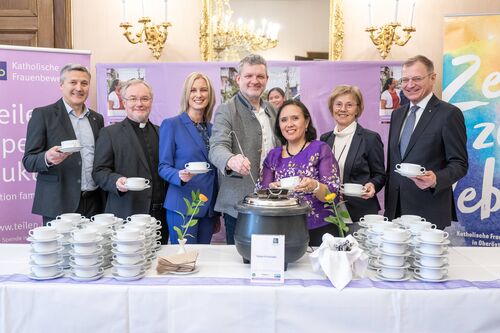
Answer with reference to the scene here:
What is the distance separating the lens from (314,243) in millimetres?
2148

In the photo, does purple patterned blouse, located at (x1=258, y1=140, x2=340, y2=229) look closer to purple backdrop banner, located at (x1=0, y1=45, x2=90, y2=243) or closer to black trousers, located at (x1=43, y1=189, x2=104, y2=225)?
black trousers, located at (x1=43, y1=189, x2=104, y2=225)

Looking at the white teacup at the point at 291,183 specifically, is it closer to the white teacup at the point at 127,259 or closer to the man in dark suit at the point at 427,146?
the white teacup at the point at 127,259

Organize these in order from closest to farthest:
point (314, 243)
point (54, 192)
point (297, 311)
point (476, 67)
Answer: point (297, 311), point (314, 243), point (54, 192), point (476, 67)

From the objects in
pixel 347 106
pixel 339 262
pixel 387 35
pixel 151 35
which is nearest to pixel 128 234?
pixel 339 262

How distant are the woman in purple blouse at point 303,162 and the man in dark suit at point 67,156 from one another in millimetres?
1105

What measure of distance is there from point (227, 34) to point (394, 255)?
9.49 ft

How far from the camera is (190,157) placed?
7.98ft

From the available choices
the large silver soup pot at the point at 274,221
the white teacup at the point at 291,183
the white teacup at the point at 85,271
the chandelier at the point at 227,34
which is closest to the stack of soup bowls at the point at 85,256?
the white teacup at the point at 85,271

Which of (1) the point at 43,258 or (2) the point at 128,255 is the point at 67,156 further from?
(2) the point at 128,255

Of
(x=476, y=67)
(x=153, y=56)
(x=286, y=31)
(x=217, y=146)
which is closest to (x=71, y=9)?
(x=153, y=56)

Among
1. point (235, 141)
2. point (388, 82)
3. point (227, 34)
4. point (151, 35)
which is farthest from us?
point (227, 34)

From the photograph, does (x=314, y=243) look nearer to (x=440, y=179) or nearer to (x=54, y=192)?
(x=440, y=179)

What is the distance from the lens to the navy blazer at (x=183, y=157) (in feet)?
7.88

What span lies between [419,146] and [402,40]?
6.19ft
